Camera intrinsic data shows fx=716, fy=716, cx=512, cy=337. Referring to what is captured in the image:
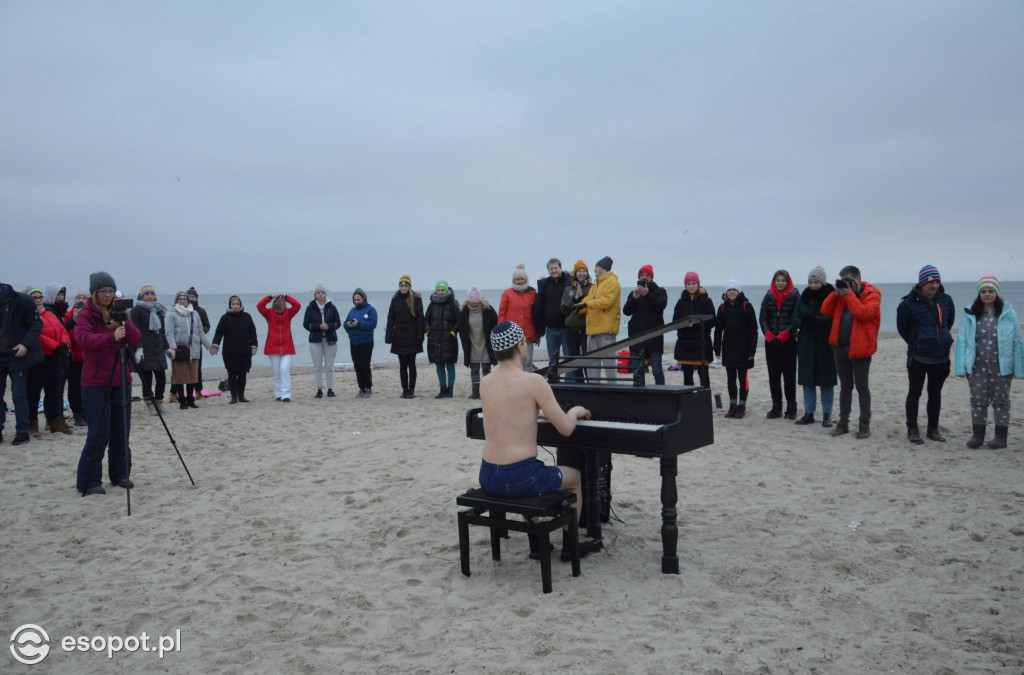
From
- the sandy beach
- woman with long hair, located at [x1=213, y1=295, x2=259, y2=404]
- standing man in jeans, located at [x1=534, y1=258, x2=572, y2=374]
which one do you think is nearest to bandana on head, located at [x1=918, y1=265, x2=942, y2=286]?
the sandy beach

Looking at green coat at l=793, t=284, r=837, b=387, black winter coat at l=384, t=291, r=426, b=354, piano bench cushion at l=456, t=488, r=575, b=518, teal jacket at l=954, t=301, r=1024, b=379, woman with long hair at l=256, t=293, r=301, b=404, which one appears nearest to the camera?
piano bench cushion at l=456, t=488, r=575, b=518

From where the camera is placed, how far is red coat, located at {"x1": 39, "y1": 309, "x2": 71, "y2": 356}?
344 inches

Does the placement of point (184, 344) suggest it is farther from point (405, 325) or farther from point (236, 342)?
point (405, 325)

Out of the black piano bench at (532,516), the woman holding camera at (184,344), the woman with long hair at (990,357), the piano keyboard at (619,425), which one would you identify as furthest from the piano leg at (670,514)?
the woman holding camera at (184,344)

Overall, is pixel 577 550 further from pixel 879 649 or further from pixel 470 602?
pixel 879 649

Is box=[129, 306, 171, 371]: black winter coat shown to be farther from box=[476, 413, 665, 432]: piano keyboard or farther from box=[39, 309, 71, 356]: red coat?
box=[476, 413, 665, 432]: piano keyboard

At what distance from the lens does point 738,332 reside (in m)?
9.22

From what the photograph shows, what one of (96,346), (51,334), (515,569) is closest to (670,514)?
(515,569)

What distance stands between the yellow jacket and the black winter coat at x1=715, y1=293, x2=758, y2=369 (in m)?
1.33

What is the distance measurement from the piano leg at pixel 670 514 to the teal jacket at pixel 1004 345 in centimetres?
463

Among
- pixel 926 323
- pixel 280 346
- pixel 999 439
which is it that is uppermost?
pixel 926 323

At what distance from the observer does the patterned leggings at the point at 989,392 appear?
23.7 feet

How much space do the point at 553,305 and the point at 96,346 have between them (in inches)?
240

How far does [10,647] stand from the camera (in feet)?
11.5
